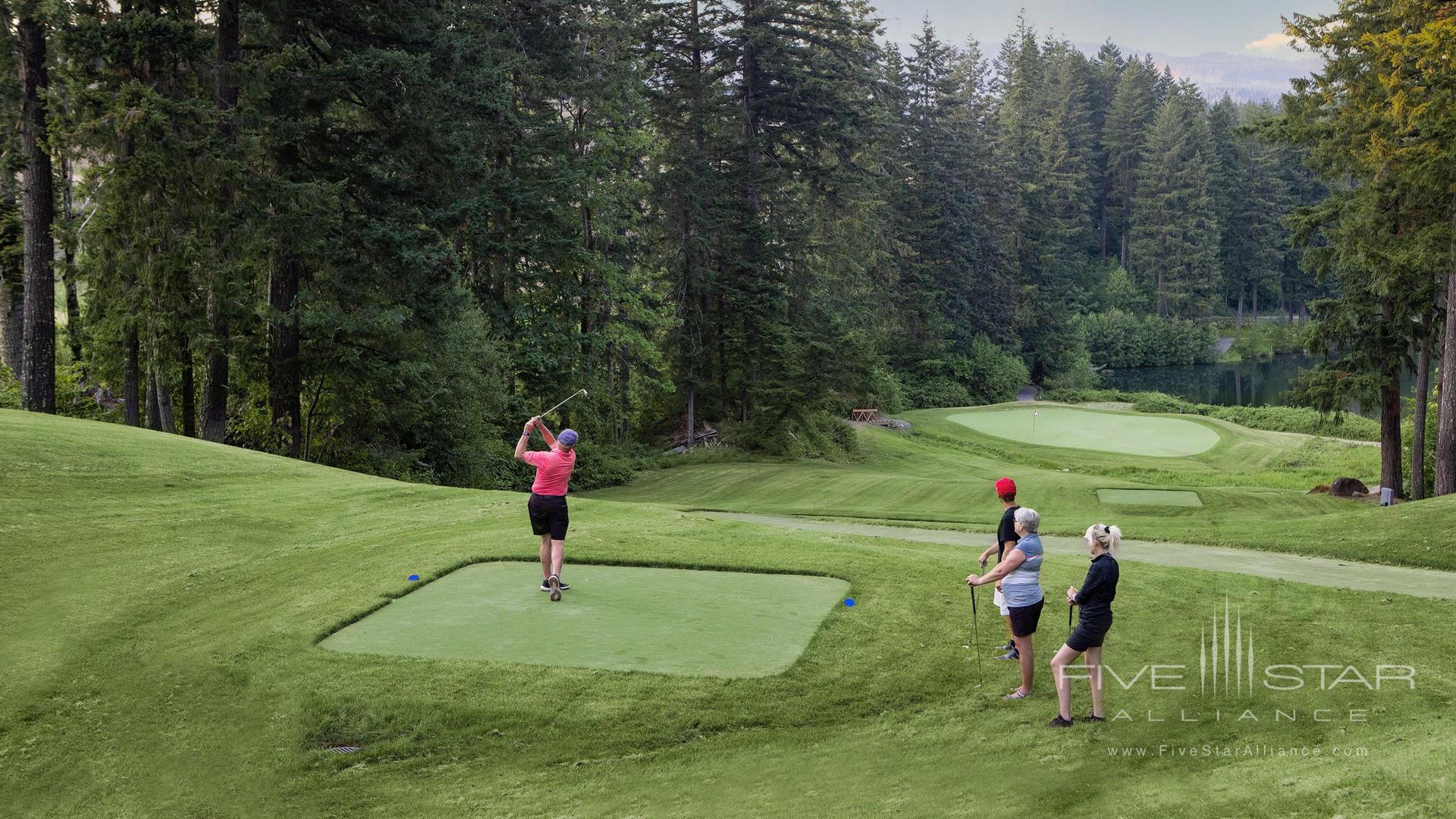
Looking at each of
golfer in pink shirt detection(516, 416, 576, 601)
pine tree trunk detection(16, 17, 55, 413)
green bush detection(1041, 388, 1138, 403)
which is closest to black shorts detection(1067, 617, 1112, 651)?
Answer: golfer in pink shirt detection(516, 416, 576, 601)

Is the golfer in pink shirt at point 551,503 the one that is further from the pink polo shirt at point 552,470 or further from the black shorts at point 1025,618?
the black shorts at point 1025,618

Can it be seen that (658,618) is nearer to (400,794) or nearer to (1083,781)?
(400,794)

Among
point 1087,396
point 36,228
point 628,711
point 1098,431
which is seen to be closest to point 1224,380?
point 1087,396

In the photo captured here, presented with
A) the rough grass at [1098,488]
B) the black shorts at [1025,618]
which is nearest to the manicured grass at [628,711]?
the black shorts at [1025,618]

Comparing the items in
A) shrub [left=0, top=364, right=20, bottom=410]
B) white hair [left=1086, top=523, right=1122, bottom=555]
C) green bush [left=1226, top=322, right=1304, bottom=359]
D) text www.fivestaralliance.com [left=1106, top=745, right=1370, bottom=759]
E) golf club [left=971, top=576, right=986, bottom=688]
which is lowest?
text www.fivestaralliance.com [left=1106, top=745, right=1370, bottom=759]

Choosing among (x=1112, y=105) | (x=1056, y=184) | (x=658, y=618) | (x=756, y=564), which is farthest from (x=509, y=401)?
(x=1112, y=105)

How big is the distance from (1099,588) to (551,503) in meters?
5.98

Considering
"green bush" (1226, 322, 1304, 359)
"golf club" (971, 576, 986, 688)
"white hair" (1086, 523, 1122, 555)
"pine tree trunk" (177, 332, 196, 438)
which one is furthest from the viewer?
"green bush" (1226, 322, 1304, 359)

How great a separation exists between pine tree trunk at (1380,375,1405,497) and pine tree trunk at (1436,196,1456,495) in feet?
10.9

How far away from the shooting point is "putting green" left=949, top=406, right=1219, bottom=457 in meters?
43.7

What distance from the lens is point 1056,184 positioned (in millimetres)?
99750

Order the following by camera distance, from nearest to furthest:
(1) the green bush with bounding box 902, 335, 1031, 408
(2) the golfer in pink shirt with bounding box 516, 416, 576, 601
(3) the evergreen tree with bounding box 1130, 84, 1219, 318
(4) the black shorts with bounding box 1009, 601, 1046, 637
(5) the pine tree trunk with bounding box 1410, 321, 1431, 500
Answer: (4) the black shorts with bounding box 1009, 601, 1046, 637
(2) the golfer in pink shirt with bounding box 516, 416, 576, 601
(5) the pine tree trunk with bounding box 1410, 321, 1431, 500
(1) the green bush with bounding box 902, 335, 1031, 408
(3) the evergreen tree with bounding box 1130, 84, 1219, 318

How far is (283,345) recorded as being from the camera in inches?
1043

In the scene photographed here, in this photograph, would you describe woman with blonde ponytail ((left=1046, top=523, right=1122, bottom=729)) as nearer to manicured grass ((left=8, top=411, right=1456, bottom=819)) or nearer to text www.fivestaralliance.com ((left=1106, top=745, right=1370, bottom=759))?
manicured grass ((left=8, top=411, right=1456, bottom=819))
